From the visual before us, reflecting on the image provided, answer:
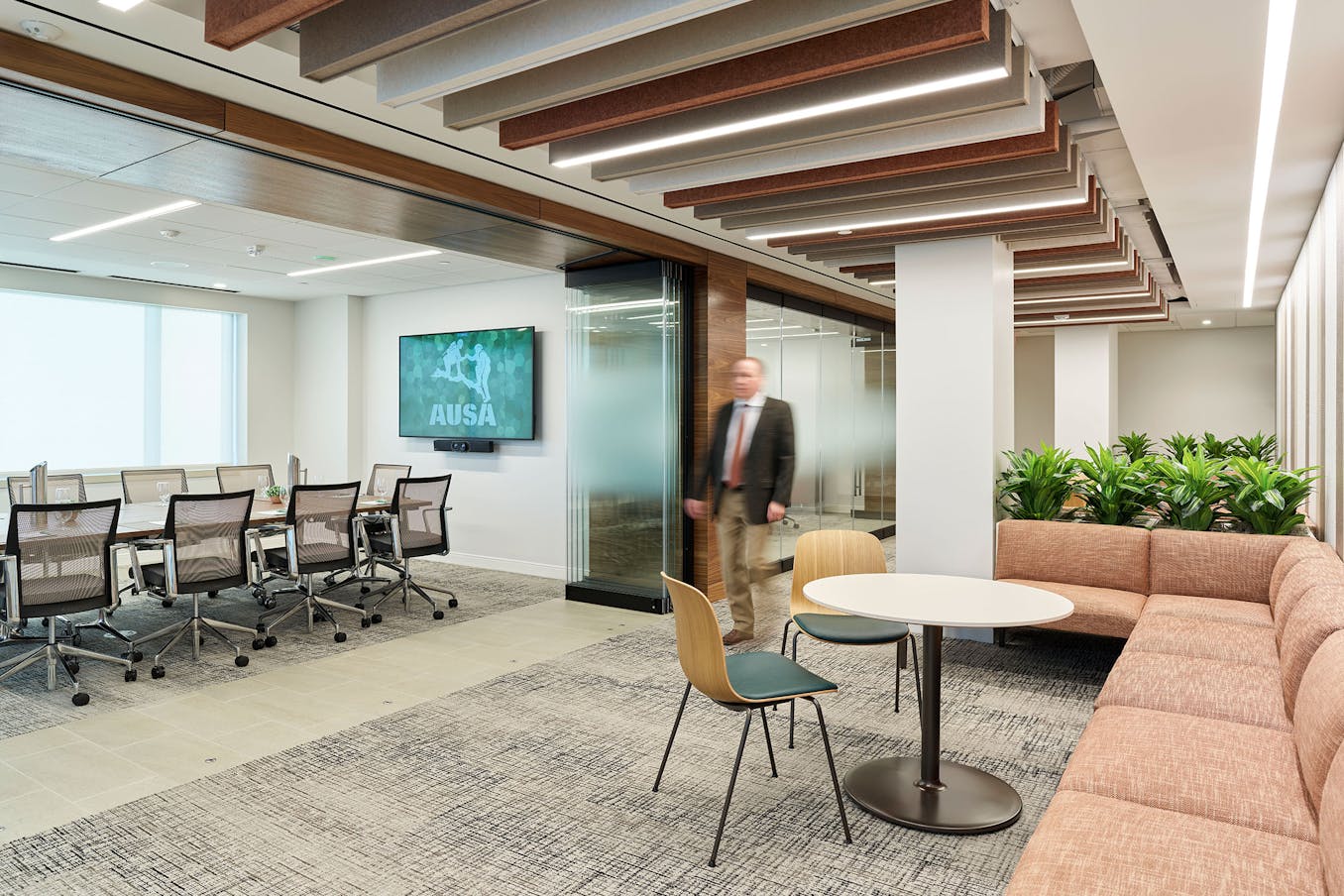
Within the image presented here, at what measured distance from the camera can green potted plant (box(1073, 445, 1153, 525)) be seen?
17.0 feet

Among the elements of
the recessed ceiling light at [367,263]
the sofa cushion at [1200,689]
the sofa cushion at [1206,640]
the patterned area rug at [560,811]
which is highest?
the recessed ceiling light at [367,263]

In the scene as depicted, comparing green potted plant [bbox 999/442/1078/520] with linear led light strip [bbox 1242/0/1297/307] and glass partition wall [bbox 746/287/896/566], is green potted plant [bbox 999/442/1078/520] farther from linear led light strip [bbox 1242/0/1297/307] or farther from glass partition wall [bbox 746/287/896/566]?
glass partition wall [bbox 746/287/896/566]

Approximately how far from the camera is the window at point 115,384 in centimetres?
784

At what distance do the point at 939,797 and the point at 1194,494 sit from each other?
3016 mm

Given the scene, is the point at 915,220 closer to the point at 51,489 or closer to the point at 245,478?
the point at 245,478

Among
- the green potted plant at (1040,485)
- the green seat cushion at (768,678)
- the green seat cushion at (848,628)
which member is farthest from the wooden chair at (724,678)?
the green potted plant at (1040,485)

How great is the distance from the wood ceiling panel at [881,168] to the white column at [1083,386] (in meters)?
7.88

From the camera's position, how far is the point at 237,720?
13.2ft

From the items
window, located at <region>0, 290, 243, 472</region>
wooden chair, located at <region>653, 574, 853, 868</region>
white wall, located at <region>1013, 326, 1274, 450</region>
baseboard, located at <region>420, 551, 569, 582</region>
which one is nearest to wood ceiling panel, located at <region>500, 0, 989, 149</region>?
wooden chair, located at <region>653, 574, 853, 868</region>

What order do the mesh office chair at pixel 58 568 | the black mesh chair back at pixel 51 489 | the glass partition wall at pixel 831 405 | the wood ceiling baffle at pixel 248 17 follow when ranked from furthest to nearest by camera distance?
the glass partition wall at pixel 831 405 < the black mesh chair back at pixel 51 489 < the mesh office chair at pixel 58 568 < the wood ceiling baffle at pixel 248 17

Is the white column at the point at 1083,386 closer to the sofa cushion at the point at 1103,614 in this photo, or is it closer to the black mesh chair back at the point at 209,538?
the sofa cushion at the point at 1103,614

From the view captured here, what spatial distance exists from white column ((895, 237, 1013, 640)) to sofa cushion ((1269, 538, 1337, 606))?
1538 millimetres

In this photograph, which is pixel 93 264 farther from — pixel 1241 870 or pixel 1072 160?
pixel 1241 870

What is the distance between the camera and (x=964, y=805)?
9.83ft
